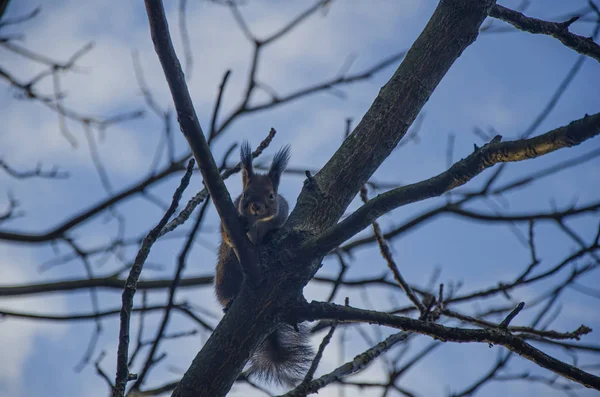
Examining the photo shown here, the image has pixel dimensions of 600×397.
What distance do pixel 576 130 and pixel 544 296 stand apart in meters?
2.19

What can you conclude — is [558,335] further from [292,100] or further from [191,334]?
[292,100]

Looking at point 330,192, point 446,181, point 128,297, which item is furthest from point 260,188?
point 446,181

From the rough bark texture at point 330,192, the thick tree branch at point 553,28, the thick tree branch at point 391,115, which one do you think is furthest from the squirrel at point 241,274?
the thick tree branch at point 553,28

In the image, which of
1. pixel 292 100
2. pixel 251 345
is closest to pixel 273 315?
pixel 251 345

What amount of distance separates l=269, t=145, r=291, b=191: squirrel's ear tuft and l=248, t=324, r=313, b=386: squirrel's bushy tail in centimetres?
141

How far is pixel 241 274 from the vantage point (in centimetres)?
359

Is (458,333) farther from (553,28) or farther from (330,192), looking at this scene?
(553,28)

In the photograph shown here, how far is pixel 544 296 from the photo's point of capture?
361cm

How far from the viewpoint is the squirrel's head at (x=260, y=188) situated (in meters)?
3.91

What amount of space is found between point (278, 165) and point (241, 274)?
106cm

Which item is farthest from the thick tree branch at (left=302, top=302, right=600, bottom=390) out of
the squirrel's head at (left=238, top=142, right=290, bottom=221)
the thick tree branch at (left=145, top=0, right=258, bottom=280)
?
the squirrel's head at (left=238, top=142, right=290, bottom=221)

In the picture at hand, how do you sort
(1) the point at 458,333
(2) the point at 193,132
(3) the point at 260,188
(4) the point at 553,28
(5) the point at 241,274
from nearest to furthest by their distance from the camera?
1. (2) the point at 193,132
2. (1) the point at 458,333
3. (4) the point at 553,28
4. (5) the point at 241,274
5. (3) the point at 260,188

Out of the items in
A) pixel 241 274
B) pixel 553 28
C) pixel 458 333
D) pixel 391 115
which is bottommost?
pixel 458 333

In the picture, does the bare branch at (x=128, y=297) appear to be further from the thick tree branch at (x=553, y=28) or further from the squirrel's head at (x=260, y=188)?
the thick tree branch at (x=553, y=28)
